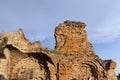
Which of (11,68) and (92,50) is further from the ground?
(92,50)

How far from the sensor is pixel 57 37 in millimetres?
16969

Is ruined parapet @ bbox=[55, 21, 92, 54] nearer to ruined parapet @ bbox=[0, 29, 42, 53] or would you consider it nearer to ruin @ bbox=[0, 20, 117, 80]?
ruin @ bbox=[0, 20, 117, 80]

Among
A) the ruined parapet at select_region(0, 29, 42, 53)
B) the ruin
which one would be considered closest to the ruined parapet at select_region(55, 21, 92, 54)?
the ruin

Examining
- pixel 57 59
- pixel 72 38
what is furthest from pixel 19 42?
pixel 72 38

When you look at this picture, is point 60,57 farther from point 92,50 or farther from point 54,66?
point 92,50

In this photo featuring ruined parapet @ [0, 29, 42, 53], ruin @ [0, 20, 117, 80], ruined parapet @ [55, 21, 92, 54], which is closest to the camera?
ruined parapet @ [0, 29, 42, 53]

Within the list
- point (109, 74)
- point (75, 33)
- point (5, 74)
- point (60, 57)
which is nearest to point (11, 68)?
point (5, 74)

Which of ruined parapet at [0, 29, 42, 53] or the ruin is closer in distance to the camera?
A: ruined parapet at [0, 29, 42, 53]

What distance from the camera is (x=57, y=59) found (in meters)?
15.7

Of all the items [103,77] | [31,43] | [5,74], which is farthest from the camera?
[103,77]

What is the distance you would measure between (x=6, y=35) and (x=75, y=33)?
14.9 ft

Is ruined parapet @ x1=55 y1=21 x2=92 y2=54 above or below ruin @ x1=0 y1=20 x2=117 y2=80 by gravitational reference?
above

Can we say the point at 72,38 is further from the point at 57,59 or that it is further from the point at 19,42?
the point at 19,42

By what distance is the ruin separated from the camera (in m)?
14.6
